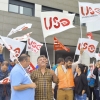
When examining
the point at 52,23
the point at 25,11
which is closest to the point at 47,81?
the point at 52,23

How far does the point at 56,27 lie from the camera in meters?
6.81

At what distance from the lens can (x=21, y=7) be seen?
17.5 meters

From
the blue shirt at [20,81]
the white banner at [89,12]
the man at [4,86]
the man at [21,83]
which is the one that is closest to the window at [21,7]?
the white banner at [89,12]

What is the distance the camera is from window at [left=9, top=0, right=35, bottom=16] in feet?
56.2

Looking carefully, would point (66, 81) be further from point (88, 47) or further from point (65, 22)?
point (88, 47)

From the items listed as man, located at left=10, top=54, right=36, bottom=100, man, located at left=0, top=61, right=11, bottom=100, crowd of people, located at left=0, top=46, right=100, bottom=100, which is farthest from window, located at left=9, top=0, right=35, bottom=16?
man, located at left=10, top=54, right=36, bottom=100

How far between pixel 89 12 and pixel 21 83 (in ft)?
16.4

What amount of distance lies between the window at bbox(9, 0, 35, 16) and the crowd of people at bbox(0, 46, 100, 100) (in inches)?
403

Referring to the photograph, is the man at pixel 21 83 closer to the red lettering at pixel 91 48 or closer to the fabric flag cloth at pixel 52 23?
the fabric flag cloth at pixel 52 23

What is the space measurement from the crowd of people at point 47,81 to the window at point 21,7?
10243 millimetres

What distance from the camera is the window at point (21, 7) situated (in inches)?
674

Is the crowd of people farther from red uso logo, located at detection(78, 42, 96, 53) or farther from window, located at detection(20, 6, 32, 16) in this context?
window, located at detection(20, 6, 32, 16)

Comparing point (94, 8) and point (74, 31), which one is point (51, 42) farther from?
point (94, 8)

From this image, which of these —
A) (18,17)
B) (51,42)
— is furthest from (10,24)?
(51,42)
